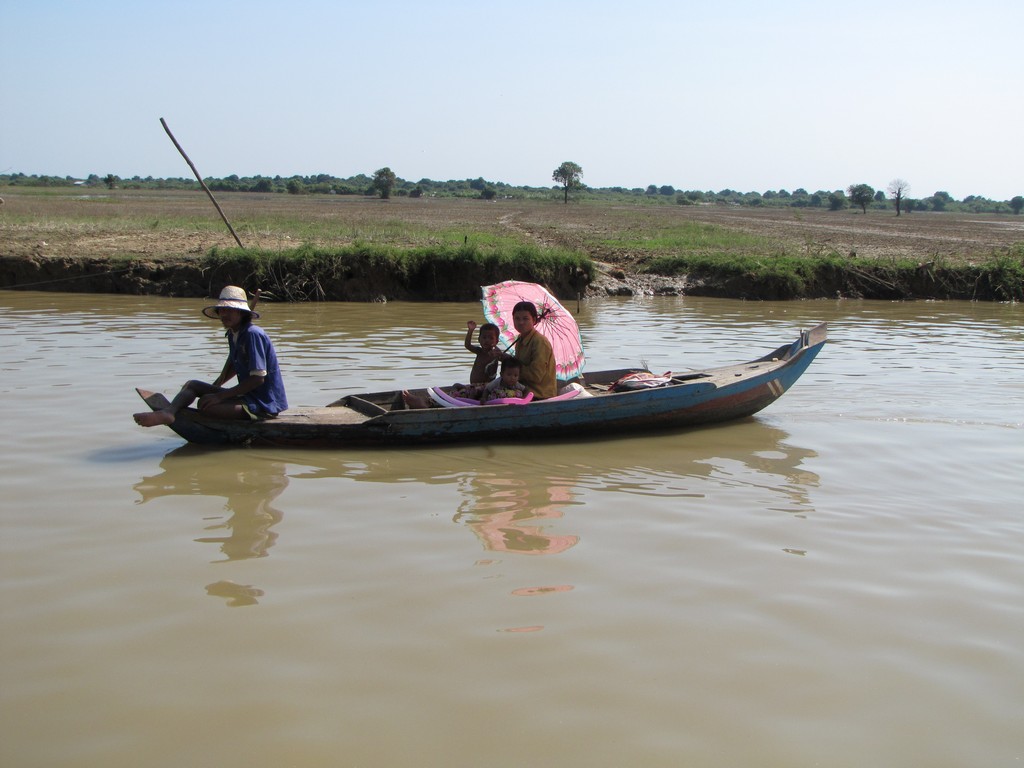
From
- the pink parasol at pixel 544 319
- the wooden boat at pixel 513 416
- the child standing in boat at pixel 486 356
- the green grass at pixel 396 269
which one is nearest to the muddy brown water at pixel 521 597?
the wooden boat at pixel 513 416

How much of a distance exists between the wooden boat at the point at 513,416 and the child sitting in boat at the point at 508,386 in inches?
9.1

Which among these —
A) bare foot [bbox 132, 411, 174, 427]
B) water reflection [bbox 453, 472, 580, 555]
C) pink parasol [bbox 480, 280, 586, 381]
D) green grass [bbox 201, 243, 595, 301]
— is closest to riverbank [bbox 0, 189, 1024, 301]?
green grass [bbox 201, 243, 595, 301]

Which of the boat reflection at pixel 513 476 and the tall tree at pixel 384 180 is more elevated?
the tall tree at pixel 384 180

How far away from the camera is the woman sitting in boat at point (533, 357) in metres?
7.03

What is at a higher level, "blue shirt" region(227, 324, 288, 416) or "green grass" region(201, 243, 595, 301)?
"green grass" region(201, 243, 595, 301)

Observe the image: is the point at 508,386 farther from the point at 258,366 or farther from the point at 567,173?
the point at 567,173

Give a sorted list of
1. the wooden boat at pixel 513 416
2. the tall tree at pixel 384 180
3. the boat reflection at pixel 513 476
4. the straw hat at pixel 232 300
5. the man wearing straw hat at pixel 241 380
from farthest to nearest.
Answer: the tall tree at pixel 384 180
the wooden boat at pixel 513 416
the man wearing straw hat at pixel 241 380
the straw hat at pixel 232 300
the boat reflection at pixel 513 476

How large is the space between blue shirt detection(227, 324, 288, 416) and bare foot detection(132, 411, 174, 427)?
0.53 meters

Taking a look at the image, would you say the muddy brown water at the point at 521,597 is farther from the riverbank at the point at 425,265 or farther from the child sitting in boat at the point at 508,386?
the riverbank at the point at 425,265

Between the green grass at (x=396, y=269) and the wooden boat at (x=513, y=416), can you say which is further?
the green grass at (x=396, y=269)

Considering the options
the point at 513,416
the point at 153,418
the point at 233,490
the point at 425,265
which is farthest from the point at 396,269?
the point at 233,490

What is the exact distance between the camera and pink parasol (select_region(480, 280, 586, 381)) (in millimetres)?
7617

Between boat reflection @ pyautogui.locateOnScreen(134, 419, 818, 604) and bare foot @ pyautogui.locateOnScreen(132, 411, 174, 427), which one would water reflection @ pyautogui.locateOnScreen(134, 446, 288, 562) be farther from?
bare foot @ pyautogui.locateOnScreen(132, 411, 174, 427)

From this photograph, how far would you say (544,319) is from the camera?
299 inches
